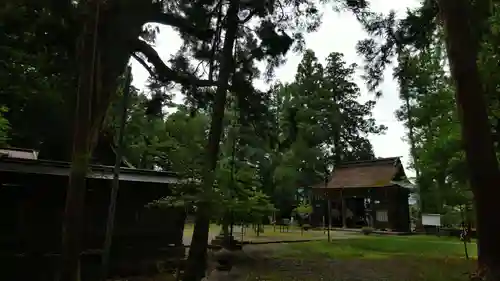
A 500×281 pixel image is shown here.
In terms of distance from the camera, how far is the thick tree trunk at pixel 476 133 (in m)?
5.48

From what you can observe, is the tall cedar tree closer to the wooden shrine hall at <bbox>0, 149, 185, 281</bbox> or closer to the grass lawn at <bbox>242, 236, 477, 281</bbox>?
the grass lawn at <bbox>242, 236, 477, 281</bbox>

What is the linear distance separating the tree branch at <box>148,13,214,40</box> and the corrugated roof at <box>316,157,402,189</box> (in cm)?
2014

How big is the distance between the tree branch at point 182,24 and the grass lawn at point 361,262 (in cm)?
603

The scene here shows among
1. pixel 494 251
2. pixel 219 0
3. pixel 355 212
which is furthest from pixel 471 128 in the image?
pixel 355 212

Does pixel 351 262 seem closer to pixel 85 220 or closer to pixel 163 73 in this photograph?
pixel 85 220

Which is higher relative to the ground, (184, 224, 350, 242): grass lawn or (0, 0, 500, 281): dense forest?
(0, 0, 500, 281): dense forest

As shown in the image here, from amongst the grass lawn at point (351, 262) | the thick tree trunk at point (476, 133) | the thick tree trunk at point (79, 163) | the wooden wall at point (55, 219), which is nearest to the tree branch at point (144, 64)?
the thick tree trunk at point (79, 163)

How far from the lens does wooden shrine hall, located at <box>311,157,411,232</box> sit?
26391 millimetres

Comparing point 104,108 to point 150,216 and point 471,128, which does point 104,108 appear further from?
point 471,128

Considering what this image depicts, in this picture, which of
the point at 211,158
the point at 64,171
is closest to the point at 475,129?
the point at 211,158

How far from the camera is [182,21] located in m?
9.41

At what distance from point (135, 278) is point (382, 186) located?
19499 millimetres

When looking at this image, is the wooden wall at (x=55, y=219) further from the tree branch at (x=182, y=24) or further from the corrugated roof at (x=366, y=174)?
the corrugated roof at (x=366, y=174)

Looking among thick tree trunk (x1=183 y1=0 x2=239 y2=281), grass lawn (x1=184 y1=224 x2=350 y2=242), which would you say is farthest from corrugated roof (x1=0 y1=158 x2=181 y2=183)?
grass lawn (x1=184 y1=224 x2=350 y2=242)
